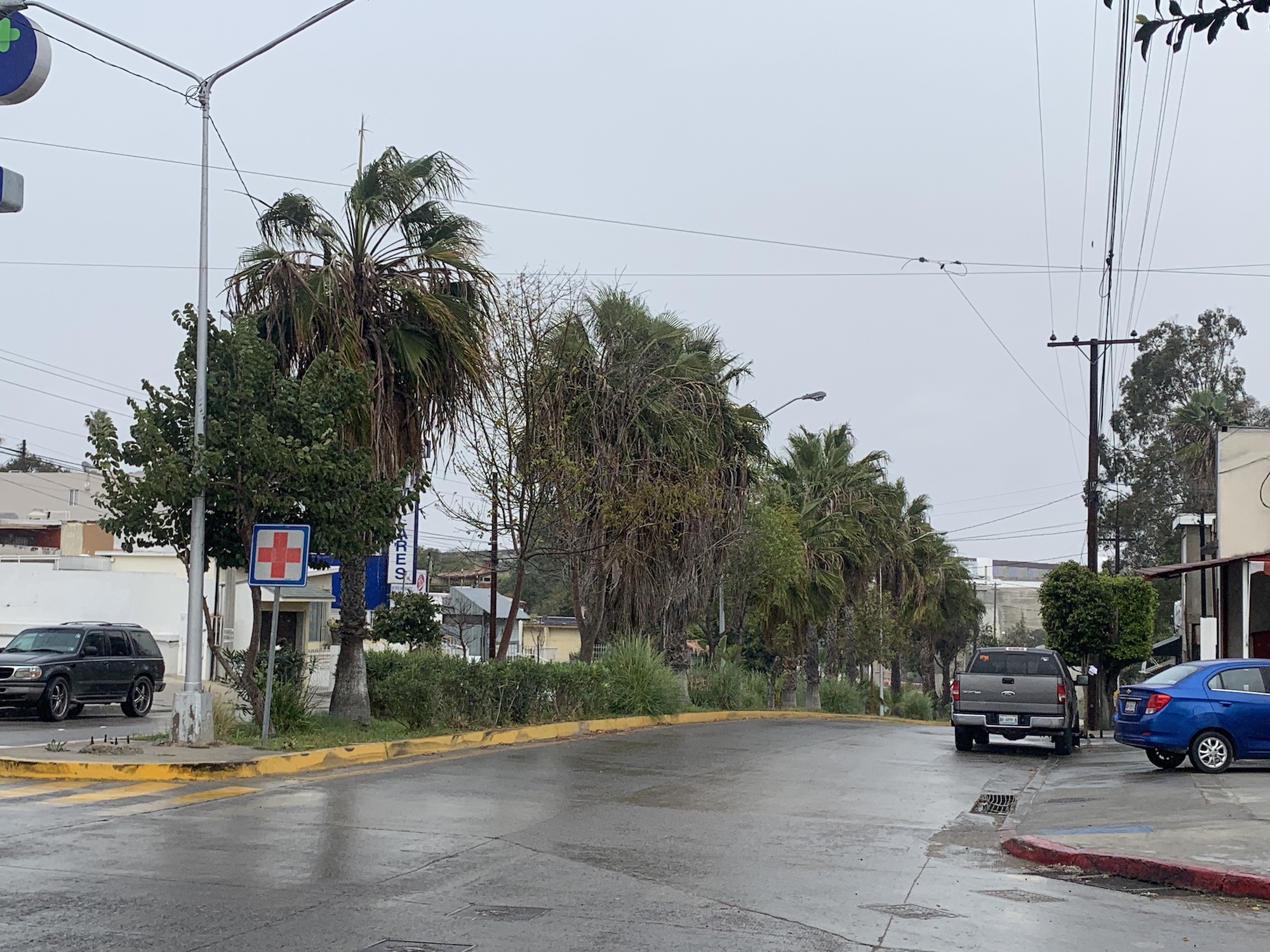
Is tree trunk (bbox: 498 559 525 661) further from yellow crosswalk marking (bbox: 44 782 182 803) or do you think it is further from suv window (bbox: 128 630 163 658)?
yellow crosswalk marking (bbox: 44 782 182 803)

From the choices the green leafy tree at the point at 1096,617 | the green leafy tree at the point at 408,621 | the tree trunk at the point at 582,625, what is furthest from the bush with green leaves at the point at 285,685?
the green leafy tree at the point at 1096,617

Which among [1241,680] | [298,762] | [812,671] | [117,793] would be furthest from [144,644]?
[812,671]

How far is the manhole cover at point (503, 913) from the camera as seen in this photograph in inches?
303

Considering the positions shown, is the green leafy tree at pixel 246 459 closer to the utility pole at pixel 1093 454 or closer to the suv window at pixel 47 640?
the suv window at pixel 47 640

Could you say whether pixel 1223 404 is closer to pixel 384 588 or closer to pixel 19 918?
pixel 384 588

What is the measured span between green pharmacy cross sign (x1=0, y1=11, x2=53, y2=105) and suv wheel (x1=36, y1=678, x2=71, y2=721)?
52.6 ft

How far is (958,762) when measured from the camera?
20094mm

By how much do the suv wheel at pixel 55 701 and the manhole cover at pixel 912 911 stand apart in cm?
1739

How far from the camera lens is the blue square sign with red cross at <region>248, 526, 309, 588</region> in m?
15.6

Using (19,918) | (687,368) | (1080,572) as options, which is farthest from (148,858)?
(1080,572)

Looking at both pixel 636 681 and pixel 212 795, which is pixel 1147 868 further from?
pixel 636 681

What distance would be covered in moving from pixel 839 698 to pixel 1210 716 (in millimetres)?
26661

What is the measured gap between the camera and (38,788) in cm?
1297

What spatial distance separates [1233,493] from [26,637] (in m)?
27.0
